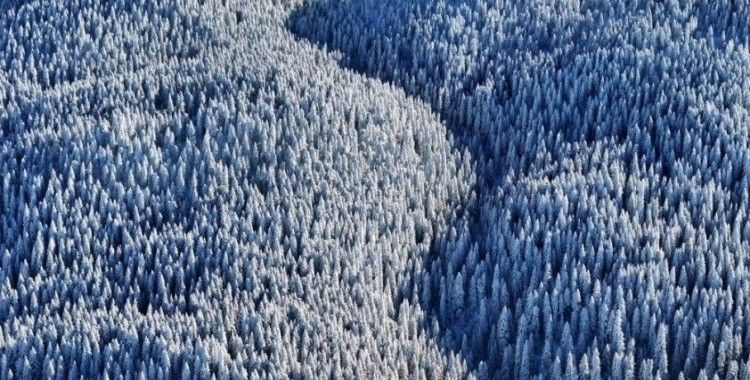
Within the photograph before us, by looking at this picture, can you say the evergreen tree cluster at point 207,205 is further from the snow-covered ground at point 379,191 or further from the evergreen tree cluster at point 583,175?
the evergreen tree cluster at point 583,175

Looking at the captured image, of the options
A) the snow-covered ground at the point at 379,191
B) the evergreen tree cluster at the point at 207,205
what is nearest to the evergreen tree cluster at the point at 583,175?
the snow-covered ground at the point at 379,191

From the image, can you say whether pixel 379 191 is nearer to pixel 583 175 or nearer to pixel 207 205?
pixel 207 205

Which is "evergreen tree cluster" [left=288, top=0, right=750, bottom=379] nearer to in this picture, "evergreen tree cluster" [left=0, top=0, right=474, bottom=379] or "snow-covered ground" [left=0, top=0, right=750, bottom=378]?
"snow-covered ground" [left=0, top=0, right=750, bottom=378]

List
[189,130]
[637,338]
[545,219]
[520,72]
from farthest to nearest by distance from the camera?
[520,72]
[189,130]
[545,219]
[637,338]

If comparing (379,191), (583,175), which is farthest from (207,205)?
(583,175)

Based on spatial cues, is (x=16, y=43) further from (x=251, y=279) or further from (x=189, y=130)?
(x=251, y=279)

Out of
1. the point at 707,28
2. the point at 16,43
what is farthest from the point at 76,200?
the point at 707,28
